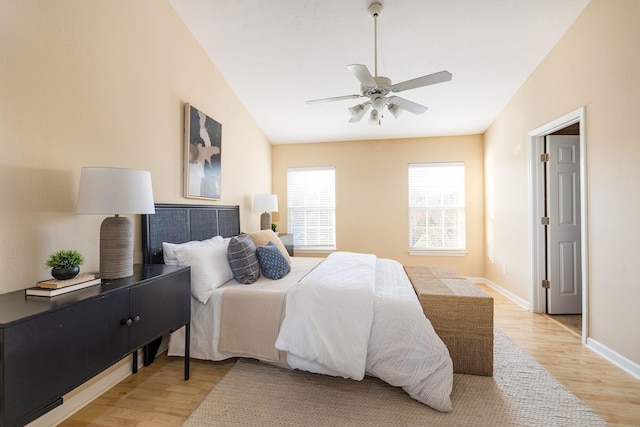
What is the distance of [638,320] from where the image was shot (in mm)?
2025

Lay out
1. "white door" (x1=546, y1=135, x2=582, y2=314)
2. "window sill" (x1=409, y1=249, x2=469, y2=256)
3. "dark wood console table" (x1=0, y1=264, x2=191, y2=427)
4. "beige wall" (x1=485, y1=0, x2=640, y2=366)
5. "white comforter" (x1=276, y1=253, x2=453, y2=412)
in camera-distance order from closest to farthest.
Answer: "dark wood console table" (x1=0, y1=264, x2=191, y2=427)
"white comforter" (x1=276, y1=253, x2=453, y2=412)
"beige wall" (x1=485, y1=0, x2=640, y2=366)
"white door" (x1=546, y1=135, x2=582, y2=314)
"window sill" (x1=409, y1=249, x2=469, y2=256)

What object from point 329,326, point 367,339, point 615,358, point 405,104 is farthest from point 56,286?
point 615,358

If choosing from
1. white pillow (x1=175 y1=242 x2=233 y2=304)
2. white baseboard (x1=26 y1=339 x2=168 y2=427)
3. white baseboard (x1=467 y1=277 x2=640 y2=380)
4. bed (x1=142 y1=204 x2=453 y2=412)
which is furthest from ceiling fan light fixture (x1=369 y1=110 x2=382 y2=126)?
white baseboard (x1=26 y1=339 x2=168 y2=427)

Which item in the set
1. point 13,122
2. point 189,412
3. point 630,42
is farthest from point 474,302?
point 13,122

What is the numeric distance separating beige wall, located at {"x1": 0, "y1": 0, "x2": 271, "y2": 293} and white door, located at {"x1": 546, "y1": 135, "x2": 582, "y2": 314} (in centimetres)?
418

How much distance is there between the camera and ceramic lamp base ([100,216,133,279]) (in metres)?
1.65

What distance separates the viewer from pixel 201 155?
119 inches

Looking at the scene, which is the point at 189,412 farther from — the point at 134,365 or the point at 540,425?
the point at 540,425

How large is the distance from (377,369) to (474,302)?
0.88m

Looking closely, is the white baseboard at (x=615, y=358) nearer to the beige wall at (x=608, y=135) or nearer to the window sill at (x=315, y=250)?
the beige wall at (x=608, y=135)

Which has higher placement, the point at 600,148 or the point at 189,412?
the point at 600,148

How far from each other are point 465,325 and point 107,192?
251 cm

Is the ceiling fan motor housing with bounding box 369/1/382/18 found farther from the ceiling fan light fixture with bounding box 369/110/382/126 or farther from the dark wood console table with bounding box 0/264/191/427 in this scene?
the dark wood console table with bounding box 0/264/191/427

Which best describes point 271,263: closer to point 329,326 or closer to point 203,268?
point 203,268
